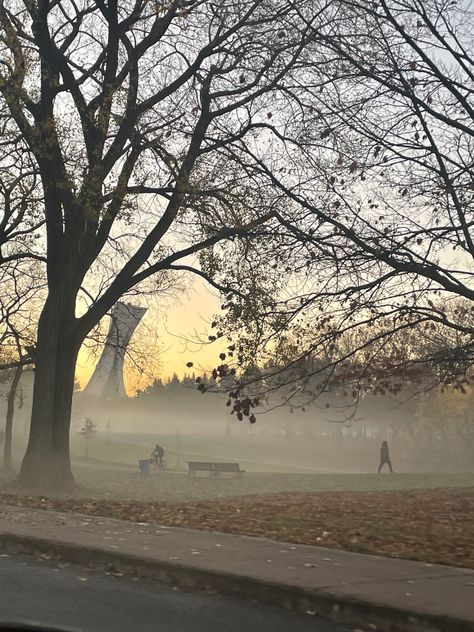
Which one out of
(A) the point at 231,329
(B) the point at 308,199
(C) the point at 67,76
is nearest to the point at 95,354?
(C) the point at 67,76

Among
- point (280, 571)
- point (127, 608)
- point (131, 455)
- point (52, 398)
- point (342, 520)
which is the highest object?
point (131, 455)

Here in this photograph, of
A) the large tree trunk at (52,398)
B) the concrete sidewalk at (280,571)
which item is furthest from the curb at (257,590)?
the large tree trunk at (52,398)

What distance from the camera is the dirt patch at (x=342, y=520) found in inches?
365

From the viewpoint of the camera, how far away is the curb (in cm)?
578

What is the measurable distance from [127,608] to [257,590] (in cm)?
115

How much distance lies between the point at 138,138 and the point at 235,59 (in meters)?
3.76

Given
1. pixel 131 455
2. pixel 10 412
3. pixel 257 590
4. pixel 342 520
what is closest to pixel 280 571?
pixel 257 590

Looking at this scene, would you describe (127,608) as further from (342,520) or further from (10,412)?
(10,412)

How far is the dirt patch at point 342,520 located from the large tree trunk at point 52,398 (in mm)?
4634

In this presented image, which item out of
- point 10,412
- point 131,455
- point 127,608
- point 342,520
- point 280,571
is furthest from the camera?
point 131,455

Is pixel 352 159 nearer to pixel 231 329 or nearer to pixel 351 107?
pixel 351 107

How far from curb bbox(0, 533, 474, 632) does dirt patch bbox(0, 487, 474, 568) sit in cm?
233

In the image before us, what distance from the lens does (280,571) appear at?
7.32m

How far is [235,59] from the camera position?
21.2 metres
